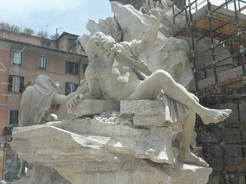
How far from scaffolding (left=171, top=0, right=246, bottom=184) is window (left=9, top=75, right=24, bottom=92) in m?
7.94

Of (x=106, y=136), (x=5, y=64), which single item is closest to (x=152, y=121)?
(x=106, y=136)

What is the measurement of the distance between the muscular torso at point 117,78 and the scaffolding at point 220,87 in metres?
2.52

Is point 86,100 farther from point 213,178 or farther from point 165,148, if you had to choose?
point 213,178

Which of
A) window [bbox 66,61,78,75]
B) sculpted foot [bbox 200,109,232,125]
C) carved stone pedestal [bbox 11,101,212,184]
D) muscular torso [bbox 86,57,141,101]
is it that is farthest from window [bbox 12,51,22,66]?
sculpted foot [bbox 200,109,232,125]

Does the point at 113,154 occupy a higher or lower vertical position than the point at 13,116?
lower

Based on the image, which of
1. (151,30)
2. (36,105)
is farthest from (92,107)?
(36,105)

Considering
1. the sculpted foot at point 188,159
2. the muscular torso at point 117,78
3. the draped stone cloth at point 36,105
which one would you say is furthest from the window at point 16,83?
the sculpted foot at point 188,159

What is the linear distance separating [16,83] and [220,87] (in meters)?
9.20

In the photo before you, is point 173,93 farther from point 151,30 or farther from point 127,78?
point 151,30

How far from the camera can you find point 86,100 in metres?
4.39

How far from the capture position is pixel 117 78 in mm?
4430

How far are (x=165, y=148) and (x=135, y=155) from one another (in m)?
0.37

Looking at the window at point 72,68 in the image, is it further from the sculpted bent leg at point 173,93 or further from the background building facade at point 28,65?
the sculpted bent leg at point 173,93

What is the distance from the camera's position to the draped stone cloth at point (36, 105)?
5633 millimetres
